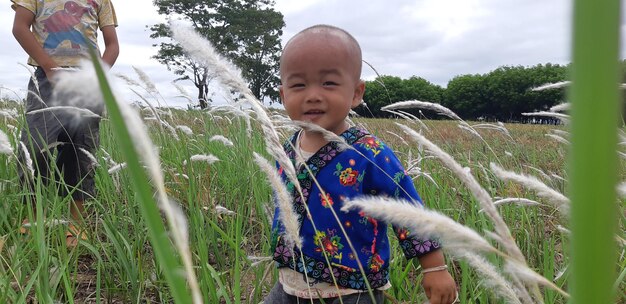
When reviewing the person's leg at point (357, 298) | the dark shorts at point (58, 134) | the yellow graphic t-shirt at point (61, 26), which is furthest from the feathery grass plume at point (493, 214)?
the yellow graphic t-shirt at point (61, 26)

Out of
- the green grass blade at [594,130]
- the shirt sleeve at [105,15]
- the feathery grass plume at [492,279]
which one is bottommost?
the feathery grass plume at [492,279]

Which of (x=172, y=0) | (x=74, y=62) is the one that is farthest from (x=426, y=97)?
(x=74, y=62)

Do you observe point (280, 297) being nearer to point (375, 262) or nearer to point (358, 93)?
point (375, 262)

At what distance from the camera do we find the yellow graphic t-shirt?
10.2 ft

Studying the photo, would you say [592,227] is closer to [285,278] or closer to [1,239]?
[285,278]

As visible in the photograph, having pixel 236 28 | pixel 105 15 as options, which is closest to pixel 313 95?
pixel 105 15

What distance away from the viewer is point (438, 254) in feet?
5.25

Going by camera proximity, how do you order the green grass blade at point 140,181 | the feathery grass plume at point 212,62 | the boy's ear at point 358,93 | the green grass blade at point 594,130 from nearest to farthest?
the green grass blade at point 594,130 → the green grass blade at point 140,181 → the feathery grass plume at point 212,62 → the boy's ear at point 358,93

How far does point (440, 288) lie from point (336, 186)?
44 centimetres

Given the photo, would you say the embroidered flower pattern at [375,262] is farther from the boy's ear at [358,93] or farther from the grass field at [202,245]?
the boy's ear at [358,93]

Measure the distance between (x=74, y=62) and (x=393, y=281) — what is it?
237cm

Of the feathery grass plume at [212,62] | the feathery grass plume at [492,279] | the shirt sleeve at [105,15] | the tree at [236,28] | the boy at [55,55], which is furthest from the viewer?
the tree at [236,28]

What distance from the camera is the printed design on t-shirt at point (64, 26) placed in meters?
3.15

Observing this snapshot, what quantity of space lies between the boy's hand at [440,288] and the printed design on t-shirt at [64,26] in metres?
2.55
